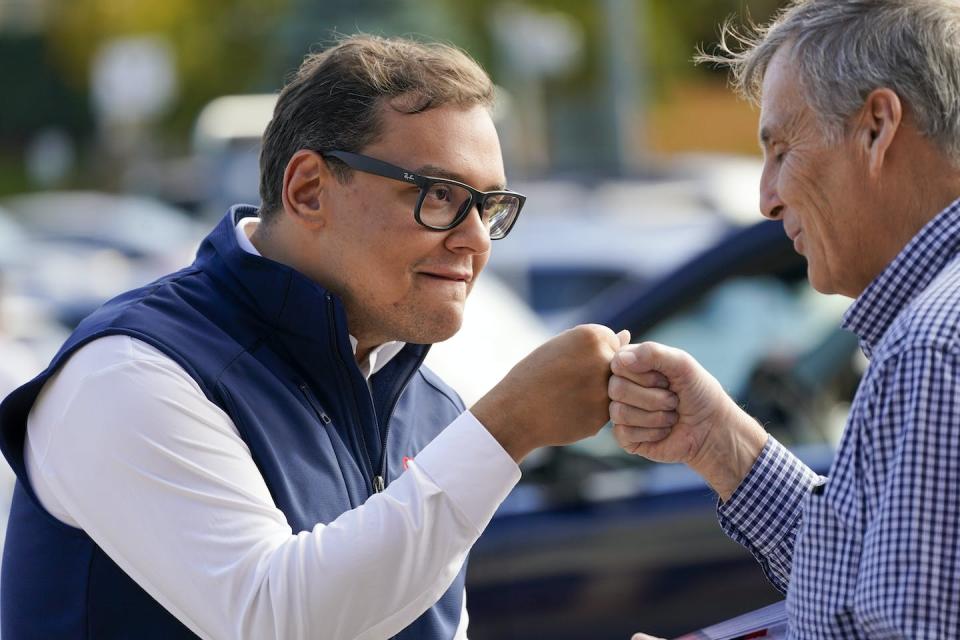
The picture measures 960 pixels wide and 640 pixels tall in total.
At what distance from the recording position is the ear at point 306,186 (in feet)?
8.23

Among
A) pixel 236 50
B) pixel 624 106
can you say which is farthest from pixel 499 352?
pixel 236 50

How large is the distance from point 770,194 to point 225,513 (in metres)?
1.02

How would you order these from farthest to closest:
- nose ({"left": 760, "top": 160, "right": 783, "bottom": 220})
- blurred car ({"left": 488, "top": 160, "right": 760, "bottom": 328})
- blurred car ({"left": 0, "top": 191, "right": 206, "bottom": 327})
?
1. blurred car ({"left": 0, "top": 191, "right": 206, "bottom": 327})
2. blurred car ({"left": 488, "top": 160, "right": 760, "bottom": 328})
3. nose ({"left": 760, "top": 160, "right": 783, "bottom": 220})

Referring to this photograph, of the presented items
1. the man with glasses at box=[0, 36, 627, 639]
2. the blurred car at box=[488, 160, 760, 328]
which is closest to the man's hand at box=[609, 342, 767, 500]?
the man with glasses at box=[0, 36, 627, 639]

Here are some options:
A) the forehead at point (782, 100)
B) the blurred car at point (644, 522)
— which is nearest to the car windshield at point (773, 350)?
the blurred car at point (644, 522)

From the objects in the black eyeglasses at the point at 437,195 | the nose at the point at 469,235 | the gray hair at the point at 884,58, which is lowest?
the nose at the point at 469,235

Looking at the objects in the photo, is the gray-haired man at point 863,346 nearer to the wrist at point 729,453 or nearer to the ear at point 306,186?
the wrist at point 729,453

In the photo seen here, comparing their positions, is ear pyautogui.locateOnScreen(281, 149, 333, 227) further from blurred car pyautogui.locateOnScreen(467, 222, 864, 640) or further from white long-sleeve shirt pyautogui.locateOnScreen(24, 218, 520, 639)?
blurred car pyautogui.locateOnScreen(467, 222, 864, 640)

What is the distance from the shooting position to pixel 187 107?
4144 cm

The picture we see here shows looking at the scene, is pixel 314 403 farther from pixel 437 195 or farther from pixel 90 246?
pixel 90 246

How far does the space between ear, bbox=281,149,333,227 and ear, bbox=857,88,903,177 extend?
923 millimetres

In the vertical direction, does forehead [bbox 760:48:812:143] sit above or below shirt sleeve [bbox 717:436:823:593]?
above

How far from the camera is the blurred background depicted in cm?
439

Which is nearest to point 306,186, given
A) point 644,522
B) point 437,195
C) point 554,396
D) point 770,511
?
point 437,195
